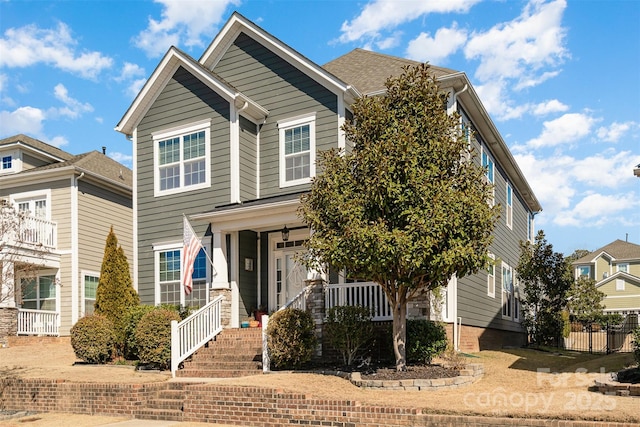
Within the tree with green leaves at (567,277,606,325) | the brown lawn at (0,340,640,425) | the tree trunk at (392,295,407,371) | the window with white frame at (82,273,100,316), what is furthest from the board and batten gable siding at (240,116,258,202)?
the tree with green leaves at (567,277,606,325)

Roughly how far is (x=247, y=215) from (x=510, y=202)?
1271 centimetres

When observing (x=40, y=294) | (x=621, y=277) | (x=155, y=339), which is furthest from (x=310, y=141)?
(x=621, y=277)

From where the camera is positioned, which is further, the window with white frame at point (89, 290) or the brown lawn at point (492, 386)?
the window with white frame at point (89, 290)

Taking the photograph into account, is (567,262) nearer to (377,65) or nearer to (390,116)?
(377,65)

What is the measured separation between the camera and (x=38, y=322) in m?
21.8

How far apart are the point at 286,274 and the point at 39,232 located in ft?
33.4

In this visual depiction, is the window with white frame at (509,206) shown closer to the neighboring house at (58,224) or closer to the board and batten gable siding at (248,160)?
Result: the board and batten gable siding at (248,160)

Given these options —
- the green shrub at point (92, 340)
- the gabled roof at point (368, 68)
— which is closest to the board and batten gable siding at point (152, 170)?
the green shrub at point (92, 340)

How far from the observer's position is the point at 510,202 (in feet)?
81.5

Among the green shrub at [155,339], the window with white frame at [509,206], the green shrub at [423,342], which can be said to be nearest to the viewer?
the green shrub at [423,342]

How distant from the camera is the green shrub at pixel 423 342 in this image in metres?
12.9

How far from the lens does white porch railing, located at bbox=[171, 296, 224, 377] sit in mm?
14359

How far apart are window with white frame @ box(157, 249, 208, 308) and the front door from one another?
189 cm

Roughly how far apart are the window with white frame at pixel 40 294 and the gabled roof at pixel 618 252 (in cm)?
4645
